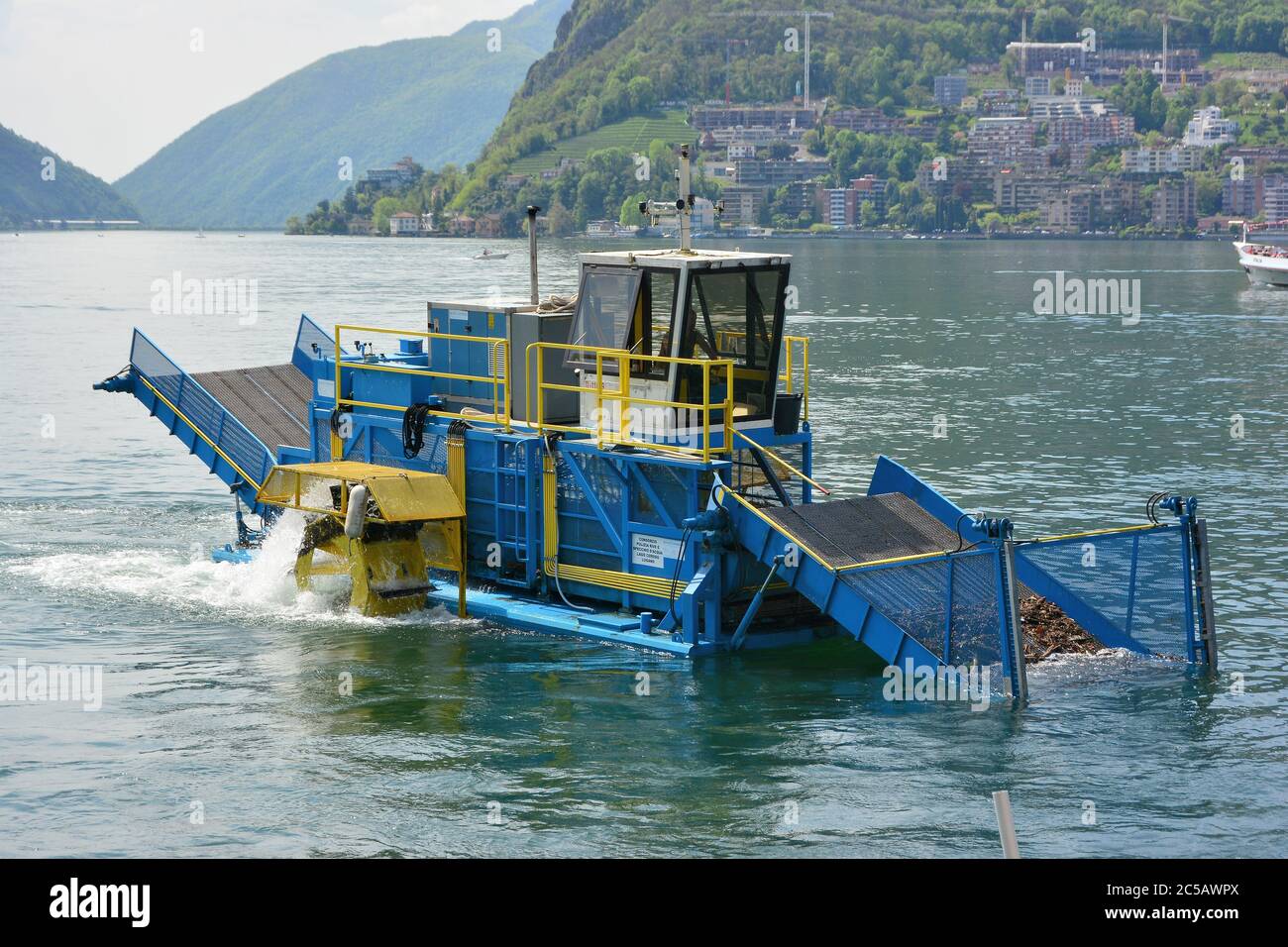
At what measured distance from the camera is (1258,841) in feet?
48.4

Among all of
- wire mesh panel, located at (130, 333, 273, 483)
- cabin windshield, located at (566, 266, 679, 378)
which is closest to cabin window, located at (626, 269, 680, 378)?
cabin windshield, located at (566, 266, 679, 378)

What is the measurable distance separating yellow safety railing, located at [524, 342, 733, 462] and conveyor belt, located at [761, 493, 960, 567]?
1.17 meters

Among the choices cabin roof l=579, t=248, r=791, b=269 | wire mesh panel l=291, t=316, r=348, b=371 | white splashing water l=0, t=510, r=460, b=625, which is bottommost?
white splashing water l=0, t=510, r=460, b=625

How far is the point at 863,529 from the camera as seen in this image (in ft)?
65.0

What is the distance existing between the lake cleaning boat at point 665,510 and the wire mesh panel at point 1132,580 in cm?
2

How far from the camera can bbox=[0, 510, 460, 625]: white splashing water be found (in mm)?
22578

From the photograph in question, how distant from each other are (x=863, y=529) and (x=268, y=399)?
1203 centimetres

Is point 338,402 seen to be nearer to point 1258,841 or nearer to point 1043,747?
point 1043,747

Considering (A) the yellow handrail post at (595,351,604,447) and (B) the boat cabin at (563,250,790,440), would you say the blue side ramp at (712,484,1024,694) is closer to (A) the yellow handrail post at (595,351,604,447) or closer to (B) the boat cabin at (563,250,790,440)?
(B) the boat cabin at (563,250,790,440)

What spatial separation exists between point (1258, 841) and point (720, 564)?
6939 millimetres

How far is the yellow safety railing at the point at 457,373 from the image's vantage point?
2203cm

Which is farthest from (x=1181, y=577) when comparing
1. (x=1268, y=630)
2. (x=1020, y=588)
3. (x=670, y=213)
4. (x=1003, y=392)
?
(x=1003, y=392)

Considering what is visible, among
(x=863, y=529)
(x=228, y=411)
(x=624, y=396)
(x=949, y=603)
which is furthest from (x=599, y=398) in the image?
(x=228, y=411)

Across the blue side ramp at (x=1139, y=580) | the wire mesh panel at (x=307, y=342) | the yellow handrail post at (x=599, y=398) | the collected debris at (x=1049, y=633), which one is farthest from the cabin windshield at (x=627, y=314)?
the wire mesh panel at (x=307, y=342)
